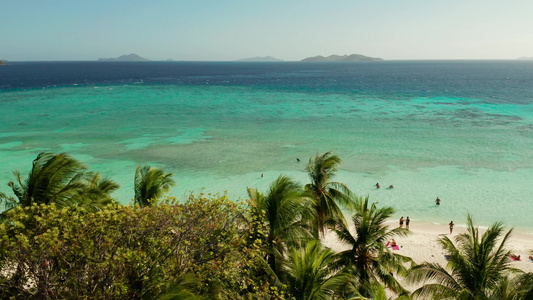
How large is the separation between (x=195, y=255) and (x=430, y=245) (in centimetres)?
1442

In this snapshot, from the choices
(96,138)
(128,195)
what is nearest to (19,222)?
(128,195)

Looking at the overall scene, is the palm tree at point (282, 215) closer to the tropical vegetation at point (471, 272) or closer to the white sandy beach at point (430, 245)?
the tropical vegetation at point (471, 272)

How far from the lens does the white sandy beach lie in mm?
16941

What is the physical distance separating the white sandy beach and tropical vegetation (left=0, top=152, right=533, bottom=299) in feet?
23.1

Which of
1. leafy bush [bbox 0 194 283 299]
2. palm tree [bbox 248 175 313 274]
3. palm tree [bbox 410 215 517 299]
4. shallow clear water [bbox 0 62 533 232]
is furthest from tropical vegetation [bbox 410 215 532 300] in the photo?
shallow clear water [bbox 0 62 533 232]

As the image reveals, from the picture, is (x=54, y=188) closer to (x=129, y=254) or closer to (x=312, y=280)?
(x=129, y=254)

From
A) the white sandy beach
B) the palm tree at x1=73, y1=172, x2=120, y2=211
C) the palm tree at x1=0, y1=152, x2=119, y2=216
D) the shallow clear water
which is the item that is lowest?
the white sandy beach

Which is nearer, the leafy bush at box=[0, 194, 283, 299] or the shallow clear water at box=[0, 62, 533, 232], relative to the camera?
the leafy bush at box=[0, 194, 283, 299]

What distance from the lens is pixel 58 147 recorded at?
113 feet

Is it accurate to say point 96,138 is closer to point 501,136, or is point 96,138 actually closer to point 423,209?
point 423,209

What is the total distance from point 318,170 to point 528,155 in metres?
29.5

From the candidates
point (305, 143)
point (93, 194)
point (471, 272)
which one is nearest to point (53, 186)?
point (93, 194)

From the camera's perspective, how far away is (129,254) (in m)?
7.15

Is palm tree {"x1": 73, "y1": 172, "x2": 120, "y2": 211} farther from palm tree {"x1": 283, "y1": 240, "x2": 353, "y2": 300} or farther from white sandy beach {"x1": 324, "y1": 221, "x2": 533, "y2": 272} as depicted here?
white sandy beach {"x1": 324, "y1": 221, "x2": 533, "y2": 272}
